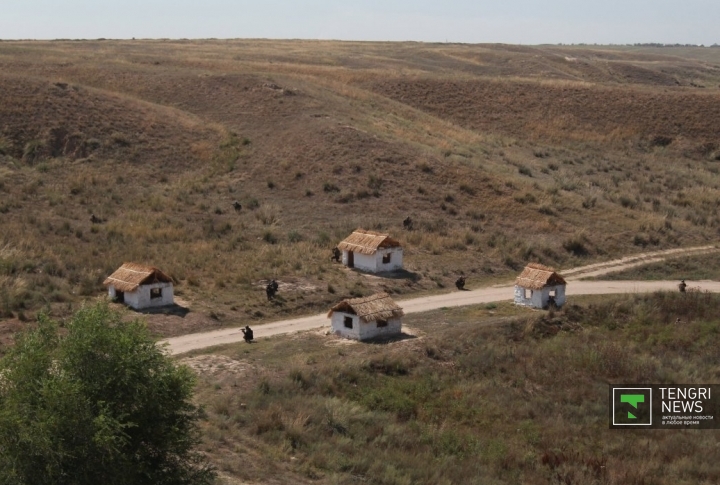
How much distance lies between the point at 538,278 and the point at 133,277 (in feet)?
53.4

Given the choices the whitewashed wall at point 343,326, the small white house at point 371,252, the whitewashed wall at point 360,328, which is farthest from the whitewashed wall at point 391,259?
the whitewashed wall at point 343,326

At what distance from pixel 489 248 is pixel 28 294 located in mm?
23410

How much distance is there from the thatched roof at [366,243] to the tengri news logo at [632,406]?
15.0 meters

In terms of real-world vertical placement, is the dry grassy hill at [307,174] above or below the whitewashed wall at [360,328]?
above

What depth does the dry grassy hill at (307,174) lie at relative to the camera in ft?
130

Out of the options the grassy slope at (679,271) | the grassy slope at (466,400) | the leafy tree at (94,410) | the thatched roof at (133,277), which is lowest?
the grassy slope at (679,271)

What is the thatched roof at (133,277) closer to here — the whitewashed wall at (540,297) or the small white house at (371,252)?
the small white house at (371,252)

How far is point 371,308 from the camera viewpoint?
3159 cm

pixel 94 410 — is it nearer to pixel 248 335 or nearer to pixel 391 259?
pixel 248 335

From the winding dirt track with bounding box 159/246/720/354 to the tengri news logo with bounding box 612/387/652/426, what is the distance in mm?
10095

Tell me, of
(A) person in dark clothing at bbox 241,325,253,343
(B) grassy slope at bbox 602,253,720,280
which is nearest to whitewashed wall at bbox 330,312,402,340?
(A) person in dark clothing at bbox 241,325,253,343

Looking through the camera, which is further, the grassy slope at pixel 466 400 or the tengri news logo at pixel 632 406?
the tengri news logo at pixel 632 406

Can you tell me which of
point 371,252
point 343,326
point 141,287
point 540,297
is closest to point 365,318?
point 343,326

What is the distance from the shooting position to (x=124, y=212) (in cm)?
4847
